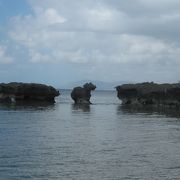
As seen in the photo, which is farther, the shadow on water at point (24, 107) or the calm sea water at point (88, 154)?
the shadow on water at point (24, 107)

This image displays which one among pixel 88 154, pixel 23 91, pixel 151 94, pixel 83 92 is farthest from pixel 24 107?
pixel 88 154

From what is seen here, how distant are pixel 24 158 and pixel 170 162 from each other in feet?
36.2

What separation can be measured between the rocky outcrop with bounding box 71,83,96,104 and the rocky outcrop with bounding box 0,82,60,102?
6.77 m

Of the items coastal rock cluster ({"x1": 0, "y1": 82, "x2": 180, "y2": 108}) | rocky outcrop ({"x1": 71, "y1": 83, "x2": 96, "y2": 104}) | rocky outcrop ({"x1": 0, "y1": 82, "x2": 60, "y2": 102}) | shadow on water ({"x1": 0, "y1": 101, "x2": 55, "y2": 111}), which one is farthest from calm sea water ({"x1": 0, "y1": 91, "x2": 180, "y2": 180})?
rocky outcrop ({"x1": 0, "y1": 82, "x2": 60, "y2": 102})

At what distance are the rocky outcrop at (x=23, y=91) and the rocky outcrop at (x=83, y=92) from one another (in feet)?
22.2

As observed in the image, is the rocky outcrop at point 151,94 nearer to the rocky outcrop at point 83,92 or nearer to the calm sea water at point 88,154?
the rocky outcrop at point 83,92

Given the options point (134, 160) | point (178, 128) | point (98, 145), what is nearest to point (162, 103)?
point (178, 128)

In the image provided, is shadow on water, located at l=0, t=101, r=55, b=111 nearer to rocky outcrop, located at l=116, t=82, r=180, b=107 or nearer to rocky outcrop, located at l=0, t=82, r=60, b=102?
rocky outcrop, located at l=0, t=82, r=60, b=102

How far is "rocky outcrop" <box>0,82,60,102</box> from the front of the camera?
483 feet

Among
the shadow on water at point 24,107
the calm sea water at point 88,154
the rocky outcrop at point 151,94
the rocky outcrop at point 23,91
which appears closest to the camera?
the calm sea water at point 88,154

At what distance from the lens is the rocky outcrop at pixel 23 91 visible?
14725 cm

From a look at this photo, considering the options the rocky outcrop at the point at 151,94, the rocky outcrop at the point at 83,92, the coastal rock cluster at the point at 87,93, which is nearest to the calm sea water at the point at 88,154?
the rocky outcrop at the point at 151,94

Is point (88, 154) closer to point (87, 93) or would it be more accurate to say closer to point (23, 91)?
point (87, 93)

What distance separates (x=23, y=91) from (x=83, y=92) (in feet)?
59.9
